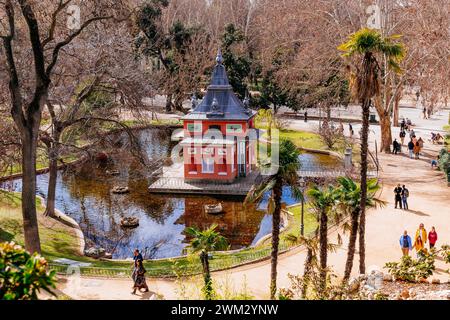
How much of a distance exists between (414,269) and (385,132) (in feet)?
76.6

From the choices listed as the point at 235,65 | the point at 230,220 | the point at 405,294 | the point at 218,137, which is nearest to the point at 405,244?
the point at 405,294

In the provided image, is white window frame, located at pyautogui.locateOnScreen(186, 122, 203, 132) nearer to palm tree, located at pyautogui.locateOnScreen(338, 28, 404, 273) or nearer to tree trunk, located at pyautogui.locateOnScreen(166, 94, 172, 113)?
palm tree, located at pyautogui.locateOnScreen(338, 28, 404, 273)

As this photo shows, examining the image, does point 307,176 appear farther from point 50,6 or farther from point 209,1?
point 209,1

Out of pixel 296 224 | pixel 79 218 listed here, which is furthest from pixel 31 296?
pixel 79 218

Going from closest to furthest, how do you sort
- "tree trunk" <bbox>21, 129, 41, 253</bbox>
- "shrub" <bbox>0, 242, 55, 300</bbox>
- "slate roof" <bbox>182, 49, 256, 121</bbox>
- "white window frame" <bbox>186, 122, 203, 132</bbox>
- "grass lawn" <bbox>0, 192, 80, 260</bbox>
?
"shrub" <bbox>0, 242, 55, 300</bbox> < "tree trunk" <bbox>21, 129, 41, 253</bbox> < "grass lawn" <bbox>0, 192, 80, 260</bbox> < "slate roof" <bbox>182, 49, 256, 121</bbox> < "white window frame" <bbox>186, 122, 203, 132</bbox>

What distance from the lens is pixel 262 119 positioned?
162 ft

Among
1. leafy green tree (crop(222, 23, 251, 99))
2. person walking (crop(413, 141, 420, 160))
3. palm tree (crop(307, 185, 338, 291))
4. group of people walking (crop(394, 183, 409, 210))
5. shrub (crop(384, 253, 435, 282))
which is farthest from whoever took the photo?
leafy green tree (crop(222, 23, 251, 99))

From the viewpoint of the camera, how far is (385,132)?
3703 centimetres

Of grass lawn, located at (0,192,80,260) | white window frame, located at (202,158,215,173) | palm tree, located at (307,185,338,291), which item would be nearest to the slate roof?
white window frame, located at (202,158,215,173)

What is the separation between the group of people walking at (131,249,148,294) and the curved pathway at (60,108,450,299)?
9.8 inches

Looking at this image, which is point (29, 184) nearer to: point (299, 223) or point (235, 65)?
point (299, 223)

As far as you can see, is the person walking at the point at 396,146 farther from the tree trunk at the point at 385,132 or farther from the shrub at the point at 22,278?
the shrub at the point at 22,278

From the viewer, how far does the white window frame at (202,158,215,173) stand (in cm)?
3086
